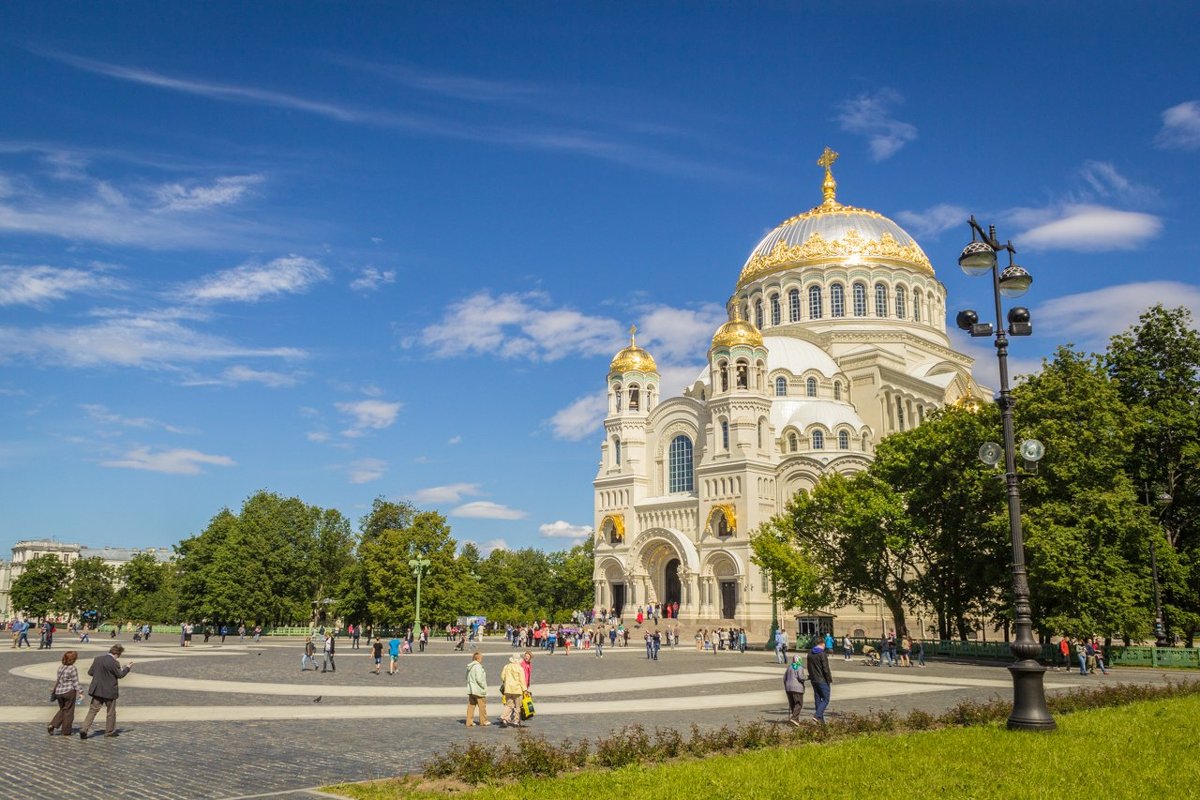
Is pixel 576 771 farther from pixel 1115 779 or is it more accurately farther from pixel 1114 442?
pixel 1114 442

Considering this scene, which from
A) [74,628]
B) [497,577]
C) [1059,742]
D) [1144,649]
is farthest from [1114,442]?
[74,628]

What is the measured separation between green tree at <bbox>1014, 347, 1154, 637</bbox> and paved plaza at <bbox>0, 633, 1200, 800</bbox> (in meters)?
2.42

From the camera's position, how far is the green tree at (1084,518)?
29984mm

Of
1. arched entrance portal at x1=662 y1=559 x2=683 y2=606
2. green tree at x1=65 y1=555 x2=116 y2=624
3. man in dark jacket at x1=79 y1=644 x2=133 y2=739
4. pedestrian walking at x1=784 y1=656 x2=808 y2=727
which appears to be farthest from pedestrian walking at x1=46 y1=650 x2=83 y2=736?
green tree at x1=65 y1=555 x2=116 y2=624

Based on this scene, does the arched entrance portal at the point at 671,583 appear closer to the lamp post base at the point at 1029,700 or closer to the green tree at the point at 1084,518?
the green tree at the point at 1084,518

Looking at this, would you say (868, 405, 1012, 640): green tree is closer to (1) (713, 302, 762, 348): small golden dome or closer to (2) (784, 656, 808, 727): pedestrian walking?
(2) (784, 656, 808, 727): pedestrian walking

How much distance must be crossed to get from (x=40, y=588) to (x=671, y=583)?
61112 millimetres

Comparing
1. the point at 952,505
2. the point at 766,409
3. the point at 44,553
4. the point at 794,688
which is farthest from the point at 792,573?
the point at 44,553

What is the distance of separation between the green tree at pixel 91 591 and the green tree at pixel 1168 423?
91112mm

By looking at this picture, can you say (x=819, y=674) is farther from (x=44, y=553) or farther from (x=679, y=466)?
(x=44, y=553)

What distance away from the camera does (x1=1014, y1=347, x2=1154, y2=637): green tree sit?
29984 mm

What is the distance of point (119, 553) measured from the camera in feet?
566

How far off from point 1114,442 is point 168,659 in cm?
3365

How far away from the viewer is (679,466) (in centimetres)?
6612
